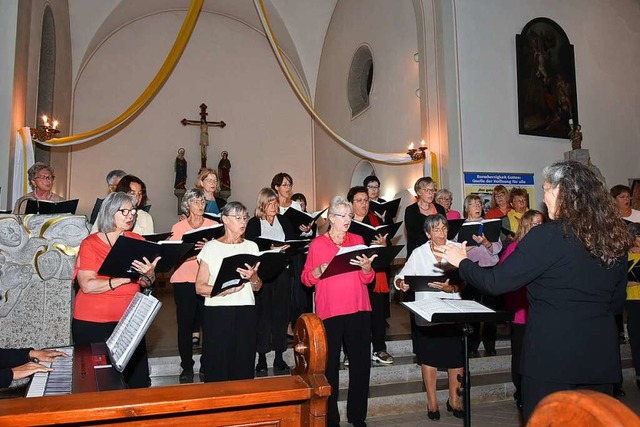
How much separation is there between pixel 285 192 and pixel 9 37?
479cm

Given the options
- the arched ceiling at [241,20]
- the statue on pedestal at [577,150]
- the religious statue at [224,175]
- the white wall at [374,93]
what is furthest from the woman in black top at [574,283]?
the arched ceiling at [241,20]

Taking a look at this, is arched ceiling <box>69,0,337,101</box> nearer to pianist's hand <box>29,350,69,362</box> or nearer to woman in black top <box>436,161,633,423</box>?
pianist's hand <box>29,350,69,362</box>

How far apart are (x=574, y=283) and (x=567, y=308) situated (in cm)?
11

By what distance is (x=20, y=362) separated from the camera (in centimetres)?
225

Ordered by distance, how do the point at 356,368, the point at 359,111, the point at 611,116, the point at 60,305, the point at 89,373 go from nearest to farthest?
the point at 89,373, the point at 356,368, the point at 60,305, the point at 611,116, the point at 359,111

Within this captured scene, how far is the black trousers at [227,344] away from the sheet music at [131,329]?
1.13 meters

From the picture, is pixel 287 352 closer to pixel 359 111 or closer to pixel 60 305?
pixel 60 305

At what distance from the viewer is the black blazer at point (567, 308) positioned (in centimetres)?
219

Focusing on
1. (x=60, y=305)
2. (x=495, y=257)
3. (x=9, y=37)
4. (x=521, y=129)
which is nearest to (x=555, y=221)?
(x=495, y=257)

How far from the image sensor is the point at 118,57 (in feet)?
43.7

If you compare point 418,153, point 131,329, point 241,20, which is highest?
point 241,20

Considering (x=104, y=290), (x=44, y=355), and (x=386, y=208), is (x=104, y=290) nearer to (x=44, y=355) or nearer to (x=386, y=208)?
(x=44, y=355)

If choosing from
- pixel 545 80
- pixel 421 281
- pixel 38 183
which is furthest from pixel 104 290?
pixel 545 80

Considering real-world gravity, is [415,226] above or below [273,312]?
above
